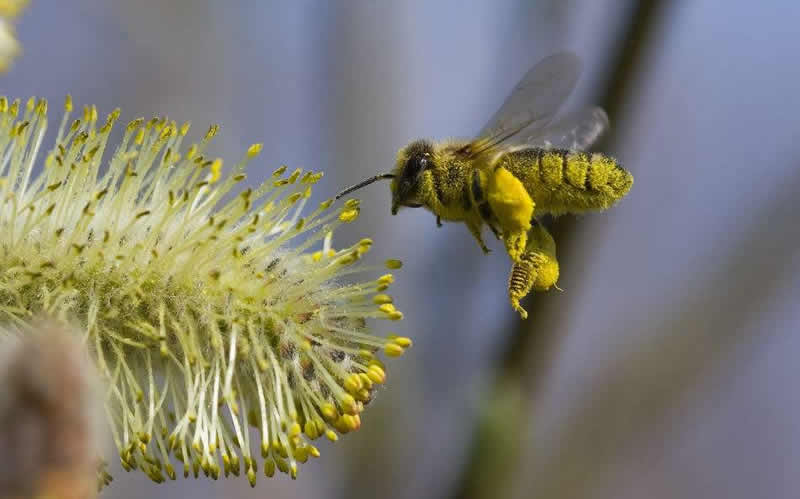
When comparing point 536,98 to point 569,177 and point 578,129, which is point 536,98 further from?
point 578,129

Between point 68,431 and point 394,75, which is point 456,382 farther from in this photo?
point 68,431

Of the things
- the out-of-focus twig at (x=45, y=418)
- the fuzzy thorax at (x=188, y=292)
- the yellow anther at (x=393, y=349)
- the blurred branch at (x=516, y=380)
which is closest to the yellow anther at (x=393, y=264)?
the fuzzy thorax at (x=188, y=292)

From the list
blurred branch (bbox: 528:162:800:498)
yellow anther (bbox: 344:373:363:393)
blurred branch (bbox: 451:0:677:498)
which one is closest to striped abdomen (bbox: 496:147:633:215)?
yellow anther (bbox: 344:373:363:393)

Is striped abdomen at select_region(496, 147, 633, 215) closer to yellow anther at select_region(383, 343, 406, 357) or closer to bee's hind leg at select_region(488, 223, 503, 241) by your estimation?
bee's hind leg at select_region(488, 223, 503, 241)

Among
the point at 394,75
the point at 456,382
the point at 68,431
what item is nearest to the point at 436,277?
the point at 456,382

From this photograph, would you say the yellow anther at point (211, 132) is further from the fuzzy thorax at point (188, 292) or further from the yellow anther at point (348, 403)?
the yellow anther at point (348, 403)

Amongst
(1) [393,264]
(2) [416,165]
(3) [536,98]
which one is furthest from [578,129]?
(1) [393,264]
